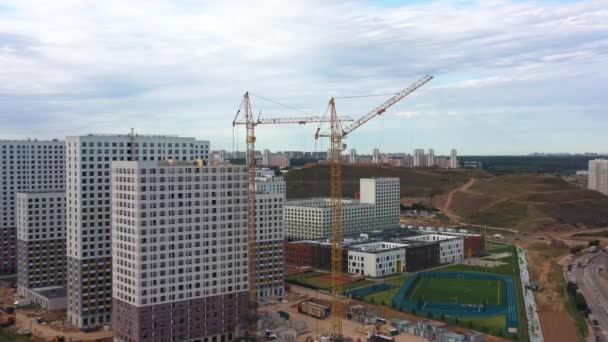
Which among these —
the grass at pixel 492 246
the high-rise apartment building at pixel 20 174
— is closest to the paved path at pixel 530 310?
the grass at pixel 492 246

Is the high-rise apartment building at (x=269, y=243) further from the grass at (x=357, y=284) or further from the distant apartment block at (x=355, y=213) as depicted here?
the distant apartment block at (x=355, y=213)

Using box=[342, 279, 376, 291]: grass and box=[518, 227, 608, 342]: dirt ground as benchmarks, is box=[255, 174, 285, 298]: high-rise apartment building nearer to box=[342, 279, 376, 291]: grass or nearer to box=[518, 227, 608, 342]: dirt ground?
box=[342, 279, 376, 291]: grass

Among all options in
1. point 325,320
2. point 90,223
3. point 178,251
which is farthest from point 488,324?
point 90,223

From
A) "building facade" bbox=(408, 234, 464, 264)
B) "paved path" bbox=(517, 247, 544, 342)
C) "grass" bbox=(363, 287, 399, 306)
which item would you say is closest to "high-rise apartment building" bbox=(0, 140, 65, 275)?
"grass" bbox=(363, 287, 399, 306)

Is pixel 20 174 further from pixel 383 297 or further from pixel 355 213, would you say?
pixel 355 213

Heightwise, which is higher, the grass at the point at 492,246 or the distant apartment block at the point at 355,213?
the distant apartment block at the point at 355,213

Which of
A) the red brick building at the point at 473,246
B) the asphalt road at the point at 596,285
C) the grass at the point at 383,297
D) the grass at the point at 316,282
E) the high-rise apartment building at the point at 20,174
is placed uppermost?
the high-rise apartment building at the point at 20,174
